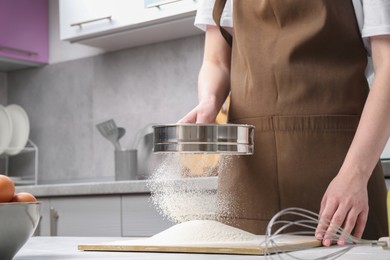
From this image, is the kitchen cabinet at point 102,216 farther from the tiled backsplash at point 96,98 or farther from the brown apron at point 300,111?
the brown apron at point 300,111

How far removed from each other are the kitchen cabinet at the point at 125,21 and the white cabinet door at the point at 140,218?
2.26ft

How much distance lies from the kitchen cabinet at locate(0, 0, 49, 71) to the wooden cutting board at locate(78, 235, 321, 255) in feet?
7.07

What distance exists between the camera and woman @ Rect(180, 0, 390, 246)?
1.18 meters

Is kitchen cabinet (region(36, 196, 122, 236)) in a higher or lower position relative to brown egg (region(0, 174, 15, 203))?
lower

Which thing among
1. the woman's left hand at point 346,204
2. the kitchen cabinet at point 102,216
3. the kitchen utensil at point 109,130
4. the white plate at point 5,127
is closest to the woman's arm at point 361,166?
the woman's left hand at point 346,204

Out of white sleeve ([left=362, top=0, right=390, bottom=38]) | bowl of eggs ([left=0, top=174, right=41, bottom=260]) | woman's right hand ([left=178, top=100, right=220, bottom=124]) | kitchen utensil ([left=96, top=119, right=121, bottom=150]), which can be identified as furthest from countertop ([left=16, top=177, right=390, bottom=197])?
bowl of eggs ([left=0, top=174, right=41, bottom=260])

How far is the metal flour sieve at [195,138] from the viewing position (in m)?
0.98

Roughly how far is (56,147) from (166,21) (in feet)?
3.39

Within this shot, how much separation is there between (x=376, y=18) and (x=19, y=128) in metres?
2.21

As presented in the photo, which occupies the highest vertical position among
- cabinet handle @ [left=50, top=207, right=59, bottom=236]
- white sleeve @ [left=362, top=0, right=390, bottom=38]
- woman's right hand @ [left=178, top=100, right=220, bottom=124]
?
white sleeve @ [left=362, top=0, right=390, bottom=38]

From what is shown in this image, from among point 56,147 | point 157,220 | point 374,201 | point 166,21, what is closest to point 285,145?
point 374,201

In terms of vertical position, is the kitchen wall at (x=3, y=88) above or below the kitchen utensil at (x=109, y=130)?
above

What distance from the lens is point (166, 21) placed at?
2.45m

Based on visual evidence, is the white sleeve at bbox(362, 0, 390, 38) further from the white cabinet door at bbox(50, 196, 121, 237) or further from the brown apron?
the white cabinet door at bbox(50, 196, 121, 237)
